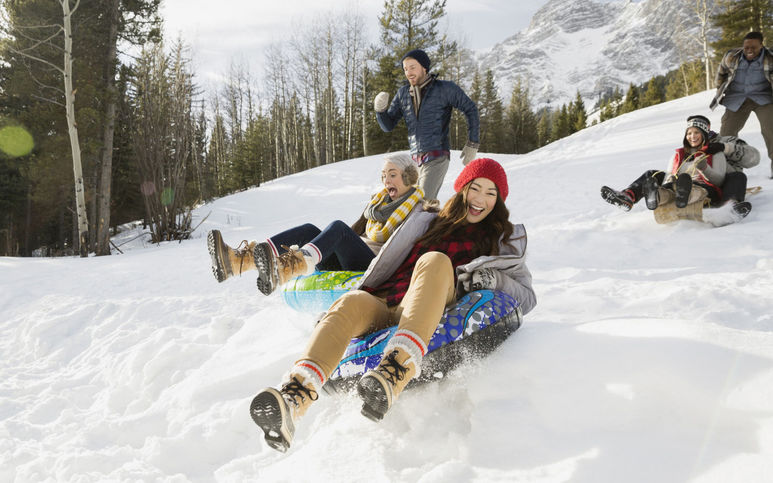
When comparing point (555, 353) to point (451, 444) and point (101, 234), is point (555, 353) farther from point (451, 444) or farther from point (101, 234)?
point (101, 234)

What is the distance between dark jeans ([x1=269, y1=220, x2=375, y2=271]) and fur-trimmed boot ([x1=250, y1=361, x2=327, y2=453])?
1.00 meters

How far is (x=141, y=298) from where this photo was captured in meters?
4.23

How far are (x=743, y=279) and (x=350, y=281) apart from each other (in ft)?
8.48

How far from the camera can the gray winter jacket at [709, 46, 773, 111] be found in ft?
15.4

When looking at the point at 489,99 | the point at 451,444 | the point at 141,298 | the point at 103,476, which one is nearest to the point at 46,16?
the point at 141,298

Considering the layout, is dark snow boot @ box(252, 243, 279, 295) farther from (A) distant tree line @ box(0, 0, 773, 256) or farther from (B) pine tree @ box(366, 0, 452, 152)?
(B) pine tree @ box(366, 0, 452, 152)

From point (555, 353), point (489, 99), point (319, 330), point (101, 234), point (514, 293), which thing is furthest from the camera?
point (489, 99)

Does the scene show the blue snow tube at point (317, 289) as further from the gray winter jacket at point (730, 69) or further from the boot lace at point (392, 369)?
the gray winter jacket at point (730, 69)

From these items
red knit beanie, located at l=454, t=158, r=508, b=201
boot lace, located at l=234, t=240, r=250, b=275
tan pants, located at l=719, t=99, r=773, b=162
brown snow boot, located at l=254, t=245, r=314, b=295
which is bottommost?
brown snow boot, located at l=254, t=245, r=314, b=295

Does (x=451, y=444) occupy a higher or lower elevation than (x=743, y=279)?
lower

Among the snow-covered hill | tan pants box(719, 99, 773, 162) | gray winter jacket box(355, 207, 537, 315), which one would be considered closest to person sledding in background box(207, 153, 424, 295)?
gray winter jacket box(355, 207, 537, 315)

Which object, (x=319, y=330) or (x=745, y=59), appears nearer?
(x=319, y=330)

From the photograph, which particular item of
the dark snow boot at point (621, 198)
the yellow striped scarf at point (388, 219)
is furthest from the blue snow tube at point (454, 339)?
the dark snow boot at point (621, 198)

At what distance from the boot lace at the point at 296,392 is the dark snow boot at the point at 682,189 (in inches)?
152
